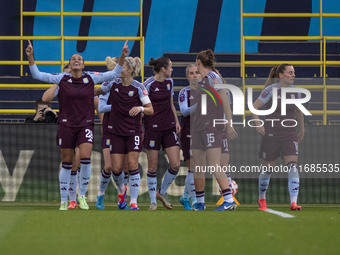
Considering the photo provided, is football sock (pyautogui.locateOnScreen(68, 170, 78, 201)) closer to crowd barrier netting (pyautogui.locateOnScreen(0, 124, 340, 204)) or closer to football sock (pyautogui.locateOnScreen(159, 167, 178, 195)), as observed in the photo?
football sock (pyautogui.locateOnScreen(159, 167, 178, 195))

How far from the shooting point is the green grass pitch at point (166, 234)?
509cm

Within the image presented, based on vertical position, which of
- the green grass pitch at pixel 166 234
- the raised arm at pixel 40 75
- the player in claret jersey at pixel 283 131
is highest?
the raised arm at pixel 40 75

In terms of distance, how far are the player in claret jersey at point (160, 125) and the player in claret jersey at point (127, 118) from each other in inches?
11.3

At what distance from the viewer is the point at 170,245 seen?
209 inches

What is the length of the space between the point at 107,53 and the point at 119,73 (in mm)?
8216

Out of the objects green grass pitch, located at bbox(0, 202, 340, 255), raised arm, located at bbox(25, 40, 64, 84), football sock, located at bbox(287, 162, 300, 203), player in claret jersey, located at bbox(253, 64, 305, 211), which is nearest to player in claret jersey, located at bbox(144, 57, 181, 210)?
player in claret jersey, located at bbox(253, 64, 305, 211)

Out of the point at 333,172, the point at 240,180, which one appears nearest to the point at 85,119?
the point at 240,180

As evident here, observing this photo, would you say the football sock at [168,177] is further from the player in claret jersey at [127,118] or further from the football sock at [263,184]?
the football sock at [263,184]

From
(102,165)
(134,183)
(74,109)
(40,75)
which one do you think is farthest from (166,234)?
(102,165)

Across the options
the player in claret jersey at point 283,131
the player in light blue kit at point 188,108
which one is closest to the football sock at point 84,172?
the player in light blue kit at point 188,108

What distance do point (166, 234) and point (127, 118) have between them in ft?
13.4

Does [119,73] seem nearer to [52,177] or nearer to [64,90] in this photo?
[64,90]

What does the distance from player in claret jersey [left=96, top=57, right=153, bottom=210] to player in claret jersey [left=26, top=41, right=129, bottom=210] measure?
10.9 inches

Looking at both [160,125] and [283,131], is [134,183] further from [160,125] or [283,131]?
[283,131]
